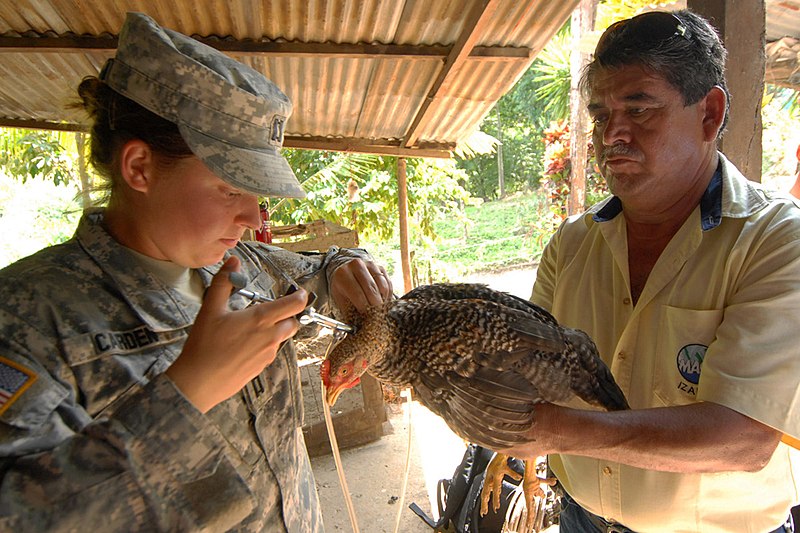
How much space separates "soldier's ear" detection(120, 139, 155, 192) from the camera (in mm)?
1319

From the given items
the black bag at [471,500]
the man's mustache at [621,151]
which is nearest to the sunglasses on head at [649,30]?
the man's mustache at [621,151]

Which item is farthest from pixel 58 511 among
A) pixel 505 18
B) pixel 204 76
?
pixel 505 18

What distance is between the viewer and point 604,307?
199 centimetres

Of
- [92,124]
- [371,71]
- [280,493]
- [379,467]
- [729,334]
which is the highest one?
[371,71]

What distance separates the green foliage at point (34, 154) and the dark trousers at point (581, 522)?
9547mm

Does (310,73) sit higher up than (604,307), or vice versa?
(310,73)

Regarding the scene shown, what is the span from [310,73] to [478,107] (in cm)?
156

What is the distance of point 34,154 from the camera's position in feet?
29.4

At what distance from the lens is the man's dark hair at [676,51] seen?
67.9 inches

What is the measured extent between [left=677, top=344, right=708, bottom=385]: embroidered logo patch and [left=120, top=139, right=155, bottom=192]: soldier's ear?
1735mm

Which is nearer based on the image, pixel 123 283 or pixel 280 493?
pixel 123 283

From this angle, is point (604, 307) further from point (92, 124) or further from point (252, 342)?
point (92, 124)

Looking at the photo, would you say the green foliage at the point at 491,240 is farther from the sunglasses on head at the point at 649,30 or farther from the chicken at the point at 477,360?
the sunglasses on head at the point at 649,30

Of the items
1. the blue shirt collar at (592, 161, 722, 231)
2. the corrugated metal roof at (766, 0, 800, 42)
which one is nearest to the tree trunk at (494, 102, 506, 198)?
the corrugated metal roof at (766, 0, 800, 42)
